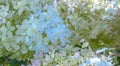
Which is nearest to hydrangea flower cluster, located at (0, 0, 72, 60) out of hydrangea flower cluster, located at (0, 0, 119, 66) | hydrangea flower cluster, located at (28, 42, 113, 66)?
hydrangea flower cluster, located at (0, 0, 119, 66)

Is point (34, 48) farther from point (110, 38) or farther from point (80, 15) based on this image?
point (110, 38)

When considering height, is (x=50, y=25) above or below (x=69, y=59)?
above

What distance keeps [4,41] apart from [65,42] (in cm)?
34

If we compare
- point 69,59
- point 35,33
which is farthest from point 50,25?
point 69,59

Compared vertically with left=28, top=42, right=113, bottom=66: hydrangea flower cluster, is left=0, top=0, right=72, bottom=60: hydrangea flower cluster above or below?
above

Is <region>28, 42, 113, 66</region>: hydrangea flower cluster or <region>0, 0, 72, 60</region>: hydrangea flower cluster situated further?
<region>0, 0, 72, 60</region>: hydrangea flower cluster

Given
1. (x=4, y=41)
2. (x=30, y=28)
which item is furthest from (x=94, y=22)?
(x=4, y=41)

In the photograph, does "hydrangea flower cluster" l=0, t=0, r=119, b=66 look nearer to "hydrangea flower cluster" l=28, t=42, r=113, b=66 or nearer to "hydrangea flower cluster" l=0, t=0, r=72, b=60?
"hydrangea flower cluster" l=0, t=0, r=72, b=60

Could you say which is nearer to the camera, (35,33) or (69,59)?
(69,59)

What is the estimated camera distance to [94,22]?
6.57 feet

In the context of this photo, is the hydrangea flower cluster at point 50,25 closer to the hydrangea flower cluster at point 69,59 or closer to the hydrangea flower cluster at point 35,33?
the hydrangea flower cluster at point 35,33

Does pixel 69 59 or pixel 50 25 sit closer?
pixel 69 59

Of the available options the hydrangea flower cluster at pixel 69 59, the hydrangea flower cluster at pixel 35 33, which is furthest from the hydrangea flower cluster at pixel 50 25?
the hydrangea flower cluster at pixel 69 59

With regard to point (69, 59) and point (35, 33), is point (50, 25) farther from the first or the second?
point (69, 59)
